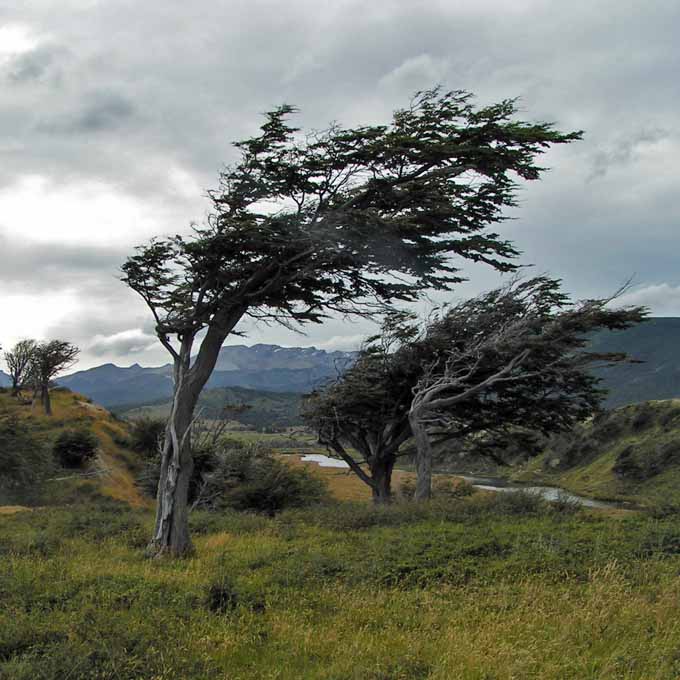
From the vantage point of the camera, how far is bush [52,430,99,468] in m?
43.1

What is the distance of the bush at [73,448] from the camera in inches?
1695

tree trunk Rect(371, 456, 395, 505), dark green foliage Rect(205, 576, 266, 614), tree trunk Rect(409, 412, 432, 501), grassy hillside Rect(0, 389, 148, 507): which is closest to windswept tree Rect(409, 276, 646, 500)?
tree trunk Rect(409, 412, 432, 501)

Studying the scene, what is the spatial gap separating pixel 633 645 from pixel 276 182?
11.0 m

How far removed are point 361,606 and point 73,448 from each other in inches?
1651

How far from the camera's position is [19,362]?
57.4 metres

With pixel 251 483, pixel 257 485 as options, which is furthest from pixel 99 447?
pixel 257 485

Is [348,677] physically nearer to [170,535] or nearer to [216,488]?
[170,535]

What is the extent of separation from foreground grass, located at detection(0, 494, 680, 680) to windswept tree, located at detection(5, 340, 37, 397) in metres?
50.0

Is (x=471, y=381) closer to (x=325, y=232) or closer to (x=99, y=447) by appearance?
(x=325, y=232)

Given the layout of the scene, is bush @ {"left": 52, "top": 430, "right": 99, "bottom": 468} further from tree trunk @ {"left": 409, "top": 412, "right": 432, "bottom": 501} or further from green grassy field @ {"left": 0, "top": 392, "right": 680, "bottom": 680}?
tree trunk @ {"left": 409, "top": 412, "right": 432, "bottom": 501}

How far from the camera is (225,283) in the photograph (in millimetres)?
13266

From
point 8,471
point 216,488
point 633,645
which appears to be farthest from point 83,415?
point 633,645

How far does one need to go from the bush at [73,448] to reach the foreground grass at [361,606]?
33.0 meters

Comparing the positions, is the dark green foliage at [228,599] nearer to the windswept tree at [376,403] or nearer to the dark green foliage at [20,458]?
the windswept tree at [376,403]
